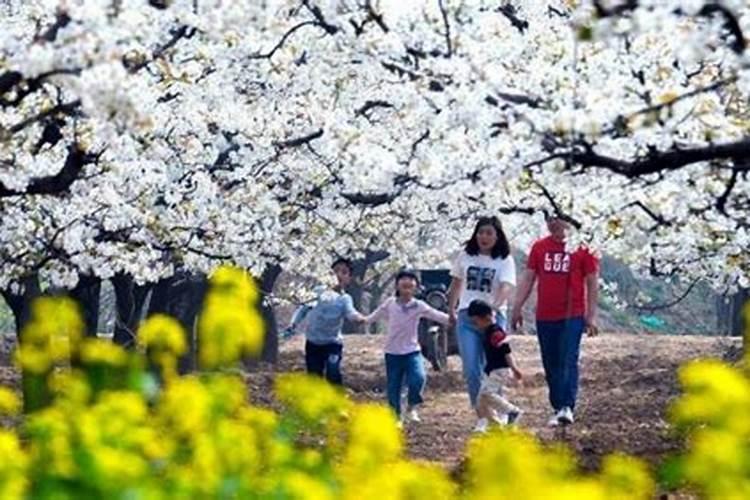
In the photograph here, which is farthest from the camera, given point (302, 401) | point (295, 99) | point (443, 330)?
A: point (443, 330)

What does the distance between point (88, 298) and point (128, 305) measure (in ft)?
8.32

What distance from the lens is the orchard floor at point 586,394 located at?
44.7ft

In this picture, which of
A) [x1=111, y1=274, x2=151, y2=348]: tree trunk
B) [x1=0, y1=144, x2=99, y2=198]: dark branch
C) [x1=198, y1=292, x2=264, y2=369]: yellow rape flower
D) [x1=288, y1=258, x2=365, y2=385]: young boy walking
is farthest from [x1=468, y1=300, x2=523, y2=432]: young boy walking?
[x1=198, y1=292, x2=264, y2=369]: yellow rape flower

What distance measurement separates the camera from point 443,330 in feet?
82.7

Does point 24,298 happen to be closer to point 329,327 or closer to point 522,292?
point 329,327

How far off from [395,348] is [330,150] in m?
1.69

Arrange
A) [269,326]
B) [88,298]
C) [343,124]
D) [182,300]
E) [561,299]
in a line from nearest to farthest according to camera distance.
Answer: [561,299], [343,124], [88,298], [182,300], [269,326]

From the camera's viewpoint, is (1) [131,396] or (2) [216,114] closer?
(1) [131,396]

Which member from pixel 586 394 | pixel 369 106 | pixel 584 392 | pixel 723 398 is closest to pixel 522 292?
pixel 369 106

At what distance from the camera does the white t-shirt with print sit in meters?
13.9

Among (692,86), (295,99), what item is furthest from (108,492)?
(295,99)

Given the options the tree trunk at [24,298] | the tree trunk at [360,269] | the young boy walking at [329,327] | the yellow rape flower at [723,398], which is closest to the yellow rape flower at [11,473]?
the yellow rape flower at [723,398]

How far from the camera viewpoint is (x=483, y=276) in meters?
14.0

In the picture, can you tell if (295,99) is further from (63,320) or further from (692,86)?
(63,320)
